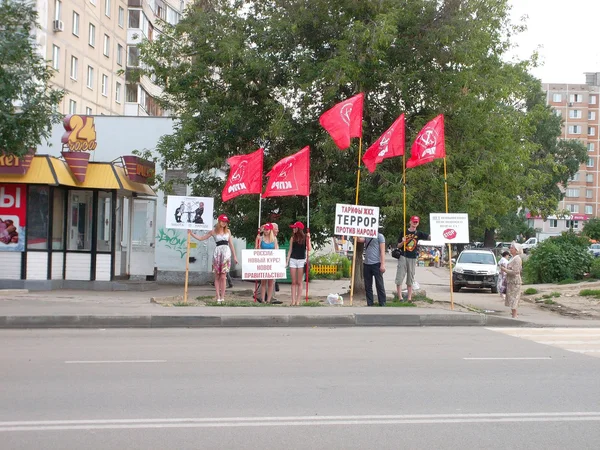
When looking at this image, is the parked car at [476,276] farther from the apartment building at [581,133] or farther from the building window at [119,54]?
the apartment building at [581,133]

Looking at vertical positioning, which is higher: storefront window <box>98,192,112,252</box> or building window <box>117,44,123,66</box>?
building window <box>117,44,123,66</box>

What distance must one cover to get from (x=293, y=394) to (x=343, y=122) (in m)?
10.9

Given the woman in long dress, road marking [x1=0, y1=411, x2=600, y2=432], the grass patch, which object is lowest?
road marking [x1=0, y1=411, x2=600, y2=432]

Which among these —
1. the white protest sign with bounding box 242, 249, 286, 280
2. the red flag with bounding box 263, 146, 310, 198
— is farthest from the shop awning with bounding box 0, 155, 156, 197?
the white protest sign with bounding box 242, 249, 286, 280

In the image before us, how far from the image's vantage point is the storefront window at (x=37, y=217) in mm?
20266

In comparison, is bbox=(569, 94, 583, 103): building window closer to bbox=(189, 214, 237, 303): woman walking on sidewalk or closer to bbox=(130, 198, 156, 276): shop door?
bbox=(130, 198, 156, 276): shop door

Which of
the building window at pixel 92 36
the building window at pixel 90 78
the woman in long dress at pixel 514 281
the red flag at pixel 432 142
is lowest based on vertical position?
the woman in long dress at pixel 514 281

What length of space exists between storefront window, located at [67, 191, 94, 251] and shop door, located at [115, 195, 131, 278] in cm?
85

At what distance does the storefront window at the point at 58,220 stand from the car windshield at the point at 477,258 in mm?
15321

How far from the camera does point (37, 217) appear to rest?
20391 millimetres

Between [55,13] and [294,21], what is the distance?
→ 86.8 feet

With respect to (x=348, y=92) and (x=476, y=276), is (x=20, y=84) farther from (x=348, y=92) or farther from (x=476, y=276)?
(x=476, y=276)

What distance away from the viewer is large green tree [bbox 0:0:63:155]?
1595 cm

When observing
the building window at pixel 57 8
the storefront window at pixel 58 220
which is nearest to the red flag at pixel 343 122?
the storefront window at pixel 58 220
